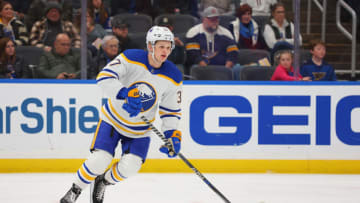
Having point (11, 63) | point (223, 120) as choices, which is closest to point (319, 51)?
point (223, 120)

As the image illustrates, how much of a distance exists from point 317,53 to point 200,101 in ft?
4.08

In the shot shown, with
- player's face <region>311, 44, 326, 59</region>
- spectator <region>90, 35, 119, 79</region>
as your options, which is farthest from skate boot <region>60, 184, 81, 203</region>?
player's face <region>311, 44, 326, 59</region>

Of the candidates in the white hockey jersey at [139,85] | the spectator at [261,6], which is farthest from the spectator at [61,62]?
the white hockey jersey at [139,85]

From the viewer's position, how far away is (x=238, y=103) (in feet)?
16.5

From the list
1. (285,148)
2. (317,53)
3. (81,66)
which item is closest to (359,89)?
(317,53)

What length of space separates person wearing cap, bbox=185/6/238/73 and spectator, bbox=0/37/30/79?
1.53 metres

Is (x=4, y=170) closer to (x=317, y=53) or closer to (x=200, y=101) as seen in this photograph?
(x=200, y=101)

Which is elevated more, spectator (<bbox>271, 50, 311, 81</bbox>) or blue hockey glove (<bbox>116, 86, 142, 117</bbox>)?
spectator (<bbox>271, 50, 311, 81</bbox>)

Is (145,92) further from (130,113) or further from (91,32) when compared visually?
(91,32)

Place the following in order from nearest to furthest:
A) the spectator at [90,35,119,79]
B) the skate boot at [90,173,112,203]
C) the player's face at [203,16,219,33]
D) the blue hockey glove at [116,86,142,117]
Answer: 1. the blue hockey glove at [116,86,142,117]
2. the skate boot at [90,173,112,203]
3. the spectator at [90,35,119,79]
4. the player's face at [203,16,219,33]

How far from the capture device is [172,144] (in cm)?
326

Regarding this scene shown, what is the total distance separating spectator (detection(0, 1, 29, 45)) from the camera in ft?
16.8

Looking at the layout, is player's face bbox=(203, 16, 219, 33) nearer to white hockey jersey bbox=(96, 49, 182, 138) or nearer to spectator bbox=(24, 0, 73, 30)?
spectator bbox=(24, 0, 73, 30)

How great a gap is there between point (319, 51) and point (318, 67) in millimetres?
167
